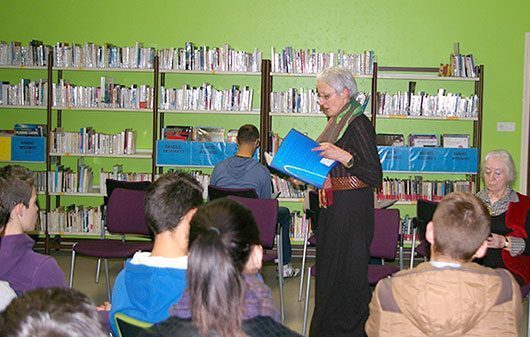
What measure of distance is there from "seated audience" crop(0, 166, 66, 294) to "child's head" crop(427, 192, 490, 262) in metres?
1.41

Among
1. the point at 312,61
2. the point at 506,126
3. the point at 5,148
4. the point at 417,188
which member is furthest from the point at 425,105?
the point at 5,148

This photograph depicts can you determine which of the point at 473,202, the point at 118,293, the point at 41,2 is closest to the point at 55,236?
the point at 41,2

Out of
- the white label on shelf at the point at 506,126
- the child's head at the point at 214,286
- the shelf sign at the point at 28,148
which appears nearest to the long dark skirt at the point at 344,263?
the child's head at the point at 214,286

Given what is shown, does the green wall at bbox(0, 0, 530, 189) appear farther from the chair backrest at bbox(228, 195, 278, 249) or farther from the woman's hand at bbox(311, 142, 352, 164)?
the woman's hand at bbox(311, 142, 352, 164)

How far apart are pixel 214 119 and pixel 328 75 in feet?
14.4

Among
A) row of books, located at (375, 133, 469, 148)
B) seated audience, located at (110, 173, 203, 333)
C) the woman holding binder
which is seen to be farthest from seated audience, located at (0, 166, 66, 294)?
row of books, located at (375, 133, 469, 148)

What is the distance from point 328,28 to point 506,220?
4338mm

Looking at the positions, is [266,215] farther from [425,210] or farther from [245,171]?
[425,210]

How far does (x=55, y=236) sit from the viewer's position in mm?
8820

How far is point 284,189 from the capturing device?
8570 millimetres

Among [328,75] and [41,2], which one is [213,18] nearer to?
[41,2]

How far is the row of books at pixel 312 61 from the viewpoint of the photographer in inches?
331

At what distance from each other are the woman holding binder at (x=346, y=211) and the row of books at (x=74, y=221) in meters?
4.40

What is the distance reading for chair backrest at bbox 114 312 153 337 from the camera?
102 inches
